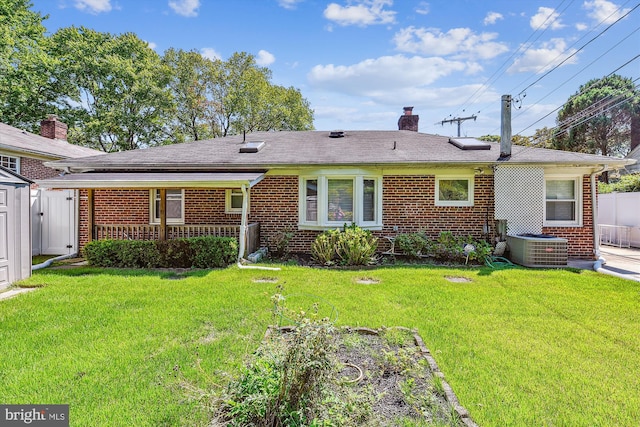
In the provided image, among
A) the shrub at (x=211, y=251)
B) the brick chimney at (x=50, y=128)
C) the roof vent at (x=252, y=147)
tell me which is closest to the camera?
the shrub at (x=211, y=251)

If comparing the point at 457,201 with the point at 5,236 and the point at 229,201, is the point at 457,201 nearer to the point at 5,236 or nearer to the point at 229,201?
the point at 229,201

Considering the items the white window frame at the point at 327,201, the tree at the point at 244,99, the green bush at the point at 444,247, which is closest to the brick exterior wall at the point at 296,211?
the white window frame at the point at 327,201

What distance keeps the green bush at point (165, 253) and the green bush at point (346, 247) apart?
2441 mm

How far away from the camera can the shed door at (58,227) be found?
10555 mm

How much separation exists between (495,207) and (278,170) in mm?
6967

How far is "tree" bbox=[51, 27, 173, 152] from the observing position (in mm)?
25484

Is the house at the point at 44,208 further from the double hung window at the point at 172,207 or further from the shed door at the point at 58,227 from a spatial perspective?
the double hung window at the point at 172,207

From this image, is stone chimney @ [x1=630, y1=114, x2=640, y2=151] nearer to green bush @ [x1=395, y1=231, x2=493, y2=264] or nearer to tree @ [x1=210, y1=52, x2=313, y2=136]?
green bush @ [x1=395, y1=231, x2=493, y2=264]

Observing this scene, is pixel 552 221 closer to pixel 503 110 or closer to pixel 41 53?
pixel 503 110

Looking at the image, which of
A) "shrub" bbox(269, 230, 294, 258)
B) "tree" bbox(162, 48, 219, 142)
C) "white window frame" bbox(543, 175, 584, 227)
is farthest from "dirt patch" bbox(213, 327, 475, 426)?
"tree" bbox(162, 48, 219, 142)

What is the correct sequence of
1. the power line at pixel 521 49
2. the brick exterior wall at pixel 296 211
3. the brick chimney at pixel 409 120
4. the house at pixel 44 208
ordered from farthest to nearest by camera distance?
1. the brick chimney at pixel 409 120
2. the house at pixel 44 208
3. the brick exterior wall at pixel 296 211
4. the power line at pixel 521 49

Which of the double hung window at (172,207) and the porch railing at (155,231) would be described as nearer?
the porch railing at (155,231)

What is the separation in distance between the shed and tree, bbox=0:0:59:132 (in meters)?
20.0

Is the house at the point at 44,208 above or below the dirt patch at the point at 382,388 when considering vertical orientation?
above
